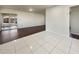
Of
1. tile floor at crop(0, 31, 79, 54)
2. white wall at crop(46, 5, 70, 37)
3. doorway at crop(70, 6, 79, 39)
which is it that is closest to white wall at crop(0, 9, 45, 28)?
white wall at crop(46, 5, 70, 37)

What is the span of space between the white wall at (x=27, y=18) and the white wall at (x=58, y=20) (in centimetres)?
437

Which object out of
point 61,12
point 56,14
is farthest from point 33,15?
point 61,12

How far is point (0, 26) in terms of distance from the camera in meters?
9.45

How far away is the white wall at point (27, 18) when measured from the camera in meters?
11.4

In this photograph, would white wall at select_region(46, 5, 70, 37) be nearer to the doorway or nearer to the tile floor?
the doorway

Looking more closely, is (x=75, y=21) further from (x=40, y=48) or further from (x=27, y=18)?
(x=27, y=18)

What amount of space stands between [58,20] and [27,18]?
652cm

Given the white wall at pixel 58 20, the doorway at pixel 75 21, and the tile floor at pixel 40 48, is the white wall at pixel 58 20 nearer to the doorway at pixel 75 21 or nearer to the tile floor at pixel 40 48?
the doorway at pixel 75 21

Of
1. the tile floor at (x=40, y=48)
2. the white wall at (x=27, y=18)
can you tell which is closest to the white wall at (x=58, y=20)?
the tile floor at (x=40, y=48)

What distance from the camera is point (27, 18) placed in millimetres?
12930

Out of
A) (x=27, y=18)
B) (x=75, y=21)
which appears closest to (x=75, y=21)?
(x=75, y=21)

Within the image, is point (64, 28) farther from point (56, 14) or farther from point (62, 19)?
point (56, 14)
